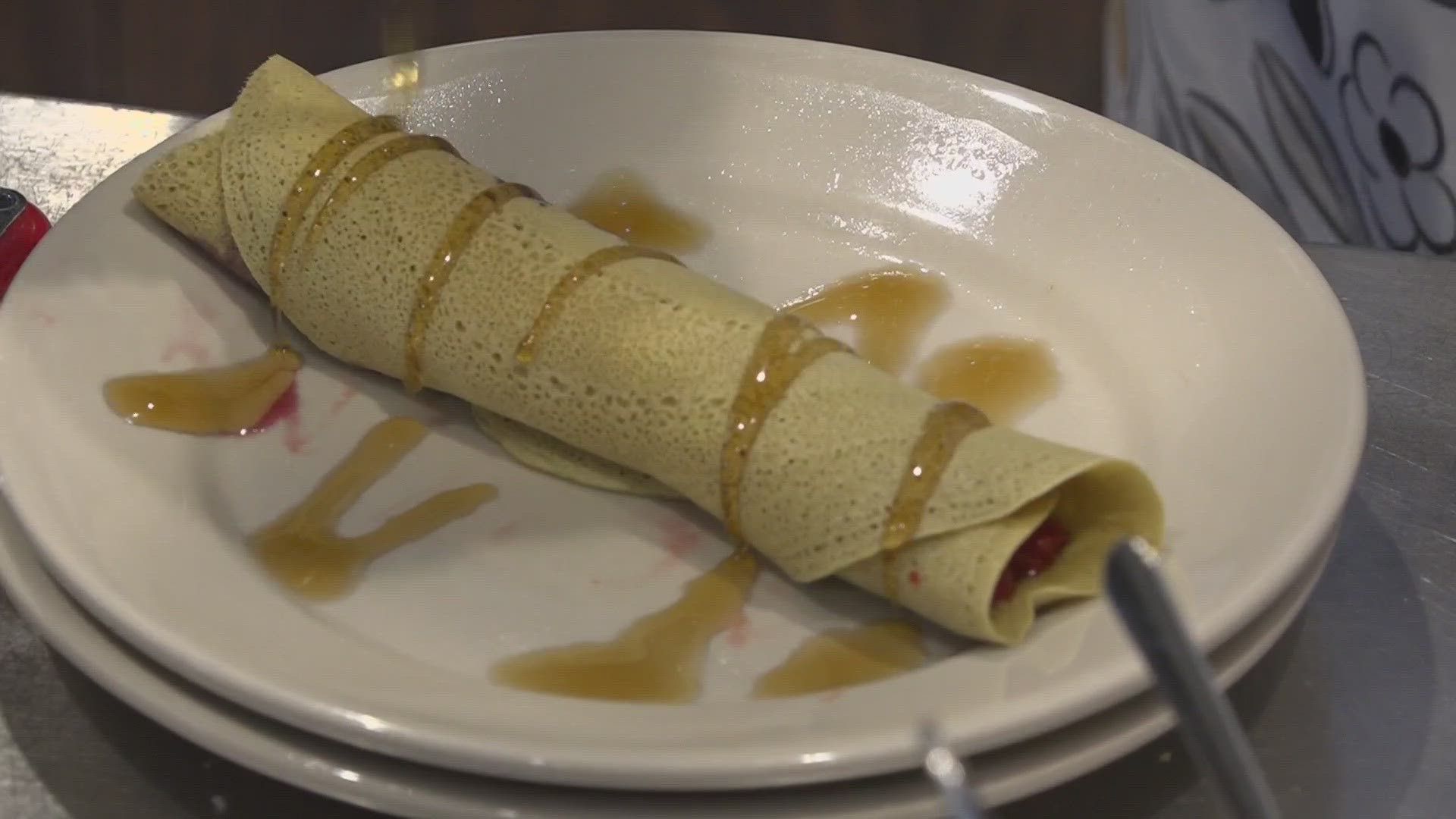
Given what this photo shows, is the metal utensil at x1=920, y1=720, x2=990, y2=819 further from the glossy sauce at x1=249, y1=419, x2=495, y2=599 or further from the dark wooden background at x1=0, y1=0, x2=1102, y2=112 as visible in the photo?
the dark wooden background at x1=0, y1=0, x2=1102, y2=112

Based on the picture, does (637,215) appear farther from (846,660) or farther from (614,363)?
(846,660)

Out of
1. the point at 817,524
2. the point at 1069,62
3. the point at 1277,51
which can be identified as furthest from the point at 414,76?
the point at 1069,62

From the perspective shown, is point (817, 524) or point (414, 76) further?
point (414, 76)

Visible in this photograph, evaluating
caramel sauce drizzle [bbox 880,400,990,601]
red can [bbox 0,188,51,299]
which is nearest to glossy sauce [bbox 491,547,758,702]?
caramel sauce drizzle [bbox 880,400,990,601]

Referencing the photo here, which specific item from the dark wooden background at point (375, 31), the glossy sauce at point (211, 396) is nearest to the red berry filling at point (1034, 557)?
the glossy sauce at point (211, 396)

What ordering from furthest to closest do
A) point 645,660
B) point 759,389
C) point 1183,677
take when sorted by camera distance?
point 759,389
point 645,660
point 1183,677

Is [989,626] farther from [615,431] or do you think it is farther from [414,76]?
[414,76]

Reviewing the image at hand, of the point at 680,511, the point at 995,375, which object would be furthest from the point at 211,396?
the point at 995,375
